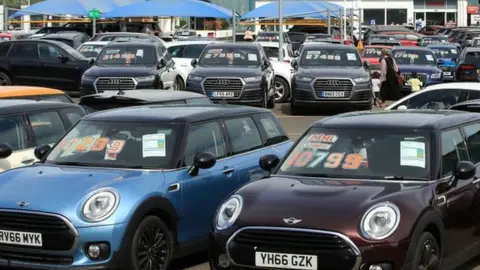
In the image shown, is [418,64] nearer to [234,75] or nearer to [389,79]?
[389,79]

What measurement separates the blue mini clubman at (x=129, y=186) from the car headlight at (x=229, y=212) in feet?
2.53

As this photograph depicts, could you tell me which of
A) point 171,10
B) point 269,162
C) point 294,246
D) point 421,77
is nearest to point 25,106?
point 269,162

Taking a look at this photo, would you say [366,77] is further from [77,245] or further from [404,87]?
[77,245]

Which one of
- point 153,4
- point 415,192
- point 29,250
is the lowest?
point 29,250

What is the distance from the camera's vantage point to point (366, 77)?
69.1ft

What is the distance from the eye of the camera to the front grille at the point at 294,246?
19.7 feet

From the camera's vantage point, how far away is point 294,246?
20.1 ft

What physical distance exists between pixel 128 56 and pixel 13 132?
12142 millimetres

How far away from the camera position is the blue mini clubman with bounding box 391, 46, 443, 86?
24.8m

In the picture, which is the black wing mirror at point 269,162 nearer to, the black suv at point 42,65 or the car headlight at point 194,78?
the car headlight at point 194,78

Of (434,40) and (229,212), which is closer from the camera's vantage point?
(229,212)

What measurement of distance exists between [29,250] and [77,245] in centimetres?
40

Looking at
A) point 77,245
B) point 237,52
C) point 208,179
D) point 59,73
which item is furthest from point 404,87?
point 77,245

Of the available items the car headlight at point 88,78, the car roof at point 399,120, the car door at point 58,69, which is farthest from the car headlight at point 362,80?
the car roof at point 399,120
